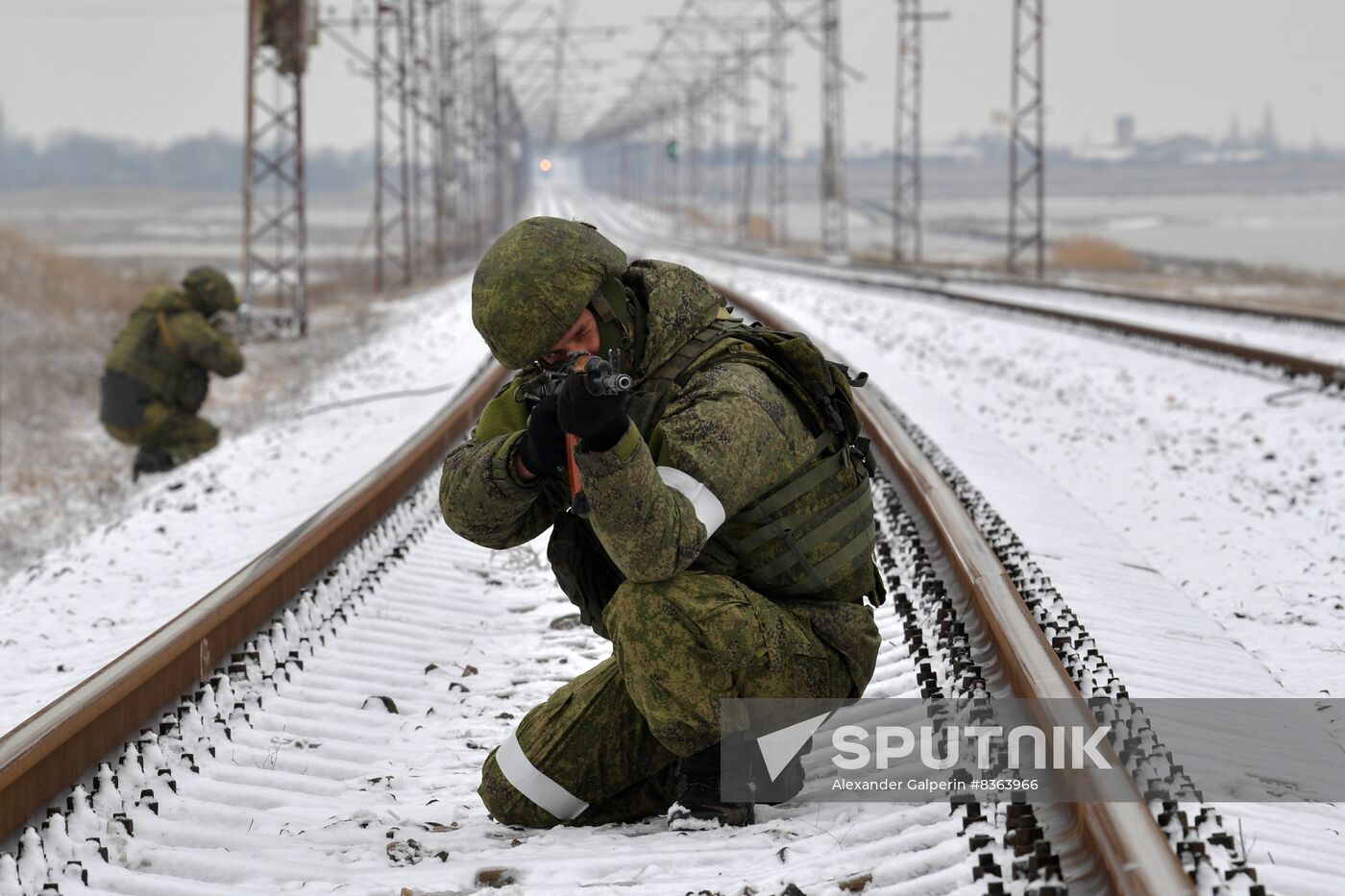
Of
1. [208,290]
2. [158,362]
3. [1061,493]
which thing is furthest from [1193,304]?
[158,362]

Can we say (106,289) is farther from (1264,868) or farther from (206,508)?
(1264,868)

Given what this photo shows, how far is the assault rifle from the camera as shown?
2812 mm

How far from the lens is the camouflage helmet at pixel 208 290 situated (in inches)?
477

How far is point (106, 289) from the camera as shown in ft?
86.3

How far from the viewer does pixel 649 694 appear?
3350 mm

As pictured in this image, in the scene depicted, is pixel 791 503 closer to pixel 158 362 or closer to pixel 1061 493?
pixel 1061 493

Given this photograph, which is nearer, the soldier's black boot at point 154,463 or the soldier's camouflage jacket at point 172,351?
the soldier's camouflage jacket at point 172,351

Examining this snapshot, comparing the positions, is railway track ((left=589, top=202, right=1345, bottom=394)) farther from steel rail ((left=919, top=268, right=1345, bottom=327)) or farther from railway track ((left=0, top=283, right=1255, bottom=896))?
railway track ((left=0, top=283, right=1255, bottom=896))

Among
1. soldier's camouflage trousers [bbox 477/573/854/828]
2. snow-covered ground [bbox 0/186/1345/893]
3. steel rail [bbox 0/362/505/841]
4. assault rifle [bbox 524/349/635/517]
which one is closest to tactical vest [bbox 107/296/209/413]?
snow-covered ground [bbox 0/186/1345/893]

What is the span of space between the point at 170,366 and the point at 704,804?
389 inches

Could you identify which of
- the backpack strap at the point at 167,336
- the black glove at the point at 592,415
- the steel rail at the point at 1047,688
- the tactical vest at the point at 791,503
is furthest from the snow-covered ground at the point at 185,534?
the steel rail at the point at 1047,688

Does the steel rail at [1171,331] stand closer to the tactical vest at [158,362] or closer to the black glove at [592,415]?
the tactical vest at [158,362]

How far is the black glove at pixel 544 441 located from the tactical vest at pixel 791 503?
0.70ft

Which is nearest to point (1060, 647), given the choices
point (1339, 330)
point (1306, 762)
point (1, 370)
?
point (1306, 762)
